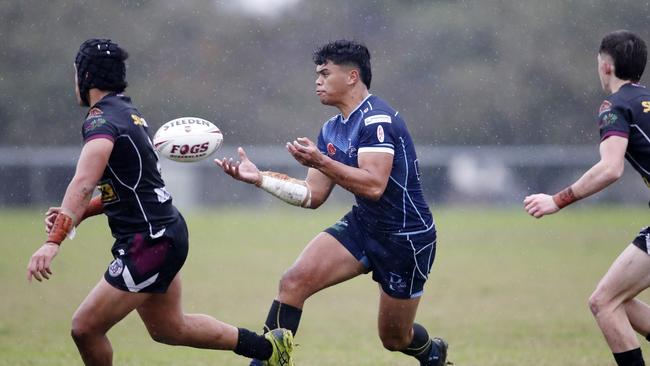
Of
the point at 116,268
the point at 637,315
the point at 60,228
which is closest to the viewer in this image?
the point at 60,228

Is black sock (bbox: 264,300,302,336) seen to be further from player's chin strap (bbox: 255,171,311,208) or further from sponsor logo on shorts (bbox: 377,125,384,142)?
sponsor logo on shorts (bbox: 377,125,384,142)

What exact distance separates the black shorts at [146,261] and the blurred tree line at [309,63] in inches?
998

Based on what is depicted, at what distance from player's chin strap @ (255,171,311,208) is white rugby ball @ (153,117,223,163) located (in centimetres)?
42

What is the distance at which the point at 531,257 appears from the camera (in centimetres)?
1866

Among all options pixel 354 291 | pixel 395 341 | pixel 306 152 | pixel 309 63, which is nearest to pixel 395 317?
pixel 395 341

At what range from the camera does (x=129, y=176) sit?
596cm

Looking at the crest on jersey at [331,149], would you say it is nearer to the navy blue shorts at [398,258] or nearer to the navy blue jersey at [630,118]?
the navy blue shorts at [398,258]

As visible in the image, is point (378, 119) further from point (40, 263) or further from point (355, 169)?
point (40, 263)

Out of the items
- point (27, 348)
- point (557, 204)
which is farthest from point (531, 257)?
point (557, 204)

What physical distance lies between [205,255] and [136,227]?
1325 centimetres

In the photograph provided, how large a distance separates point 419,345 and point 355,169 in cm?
162

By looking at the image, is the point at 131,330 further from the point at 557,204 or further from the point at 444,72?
the point at 444,72

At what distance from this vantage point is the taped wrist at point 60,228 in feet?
18.8

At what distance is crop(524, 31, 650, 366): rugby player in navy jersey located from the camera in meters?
6.07
